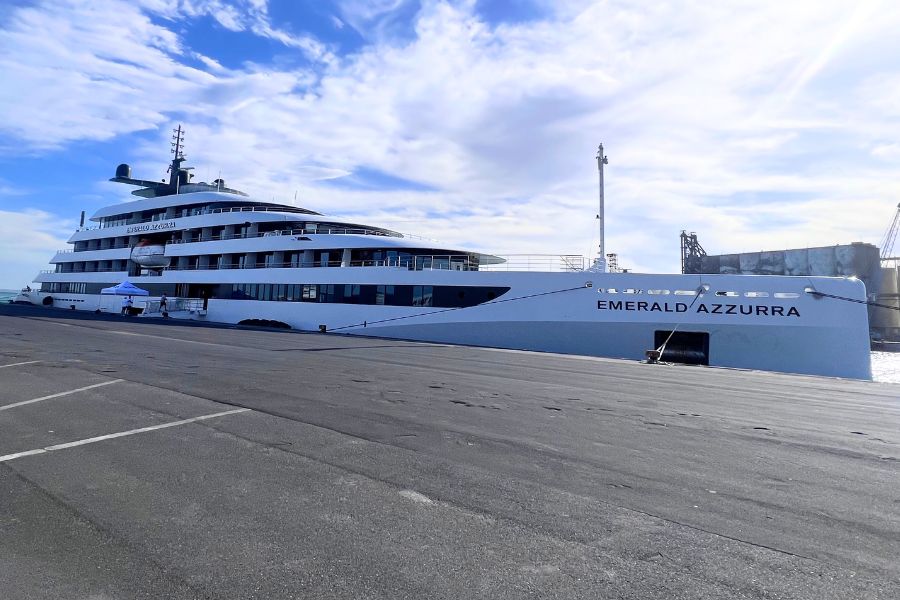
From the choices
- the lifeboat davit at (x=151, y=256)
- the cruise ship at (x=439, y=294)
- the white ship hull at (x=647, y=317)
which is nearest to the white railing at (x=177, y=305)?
the cruise ship at (x=439, y=294)

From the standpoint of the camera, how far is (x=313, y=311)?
26.9 metres

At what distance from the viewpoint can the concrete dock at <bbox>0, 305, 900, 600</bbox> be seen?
284 cm

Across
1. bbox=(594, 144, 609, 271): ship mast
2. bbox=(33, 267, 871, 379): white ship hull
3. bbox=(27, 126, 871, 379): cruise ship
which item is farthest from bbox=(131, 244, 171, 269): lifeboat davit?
bbox=(594, 144, 609, 271): ship mast

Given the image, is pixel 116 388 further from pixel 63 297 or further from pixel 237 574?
pixel 63 297

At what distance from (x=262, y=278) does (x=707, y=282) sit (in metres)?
23.5

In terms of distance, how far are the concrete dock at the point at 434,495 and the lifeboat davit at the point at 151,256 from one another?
3247 centimetres

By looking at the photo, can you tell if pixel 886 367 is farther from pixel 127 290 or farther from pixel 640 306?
pixel 127 290

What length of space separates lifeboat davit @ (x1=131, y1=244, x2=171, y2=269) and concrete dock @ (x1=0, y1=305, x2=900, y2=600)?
107 feet

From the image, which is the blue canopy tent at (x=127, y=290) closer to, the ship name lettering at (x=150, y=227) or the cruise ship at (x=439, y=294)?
the cruise ship at (x=439, y=294)

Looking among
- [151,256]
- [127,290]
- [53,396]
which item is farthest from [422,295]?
[151,256]

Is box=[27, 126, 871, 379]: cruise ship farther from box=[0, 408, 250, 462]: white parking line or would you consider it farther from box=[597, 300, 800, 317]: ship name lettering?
box=[0, 408, 250, 462]: white parking line

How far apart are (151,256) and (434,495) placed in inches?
1603

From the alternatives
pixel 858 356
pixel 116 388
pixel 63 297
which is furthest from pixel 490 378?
pixel 63 297

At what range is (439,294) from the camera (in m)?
22.0
